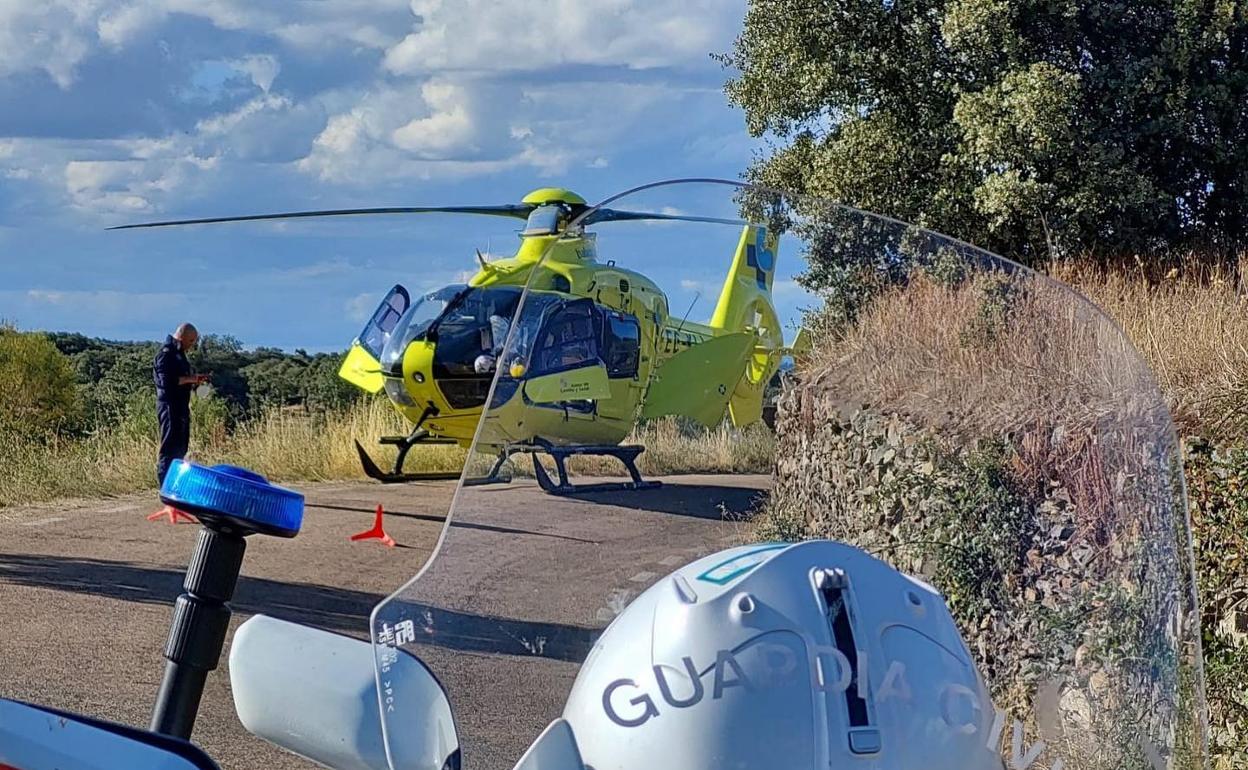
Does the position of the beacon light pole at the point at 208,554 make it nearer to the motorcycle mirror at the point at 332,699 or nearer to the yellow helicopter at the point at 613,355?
the motorcycle mirror at the point at 332,699

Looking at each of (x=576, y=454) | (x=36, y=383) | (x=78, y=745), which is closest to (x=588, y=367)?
(x=576, y=454)

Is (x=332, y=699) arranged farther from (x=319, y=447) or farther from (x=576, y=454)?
(x=319, y=447)

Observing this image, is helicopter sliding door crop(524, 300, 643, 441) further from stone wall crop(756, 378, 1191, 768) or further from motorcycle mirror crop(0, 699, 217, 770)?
motorcycle mirror crop(0, 699, 217, 770)

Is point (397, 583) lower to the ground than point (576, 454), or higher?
lower

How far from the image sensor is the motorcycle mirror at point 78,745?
1448 mm

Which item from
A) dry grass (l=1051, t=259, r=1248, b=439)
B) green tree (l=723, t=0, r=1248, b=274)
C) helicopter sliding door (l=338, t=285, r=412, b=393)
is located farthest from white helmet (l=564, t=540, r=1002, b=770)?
helicopter sliding door (l=338, t=285, r=412, b=393)

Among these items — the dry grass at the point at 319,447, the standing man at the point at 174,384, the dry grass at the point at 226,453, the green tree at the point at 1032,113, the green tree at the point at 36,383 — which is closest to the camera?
the green tree at the point at 1032,113

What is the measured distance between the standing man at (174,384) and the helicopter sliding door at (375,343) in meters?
2.97

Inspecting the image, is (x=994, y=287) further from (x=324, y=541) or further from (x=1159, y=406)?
(x=324, y=541)

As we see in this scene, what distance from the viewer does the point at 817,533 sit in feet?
6.30

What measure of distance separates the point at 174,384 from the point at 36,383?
30.7 feet

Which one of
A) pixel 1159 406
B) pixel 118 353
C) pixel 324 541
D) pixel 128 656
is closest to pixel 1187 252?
pixel 324 541

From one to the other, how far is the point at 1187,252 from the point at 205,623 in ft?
37.5

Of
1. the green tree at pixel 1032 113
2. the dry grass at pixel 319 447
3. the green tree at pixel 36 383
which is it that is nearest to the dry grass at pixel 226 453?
the dry grass at pixel 319 447
